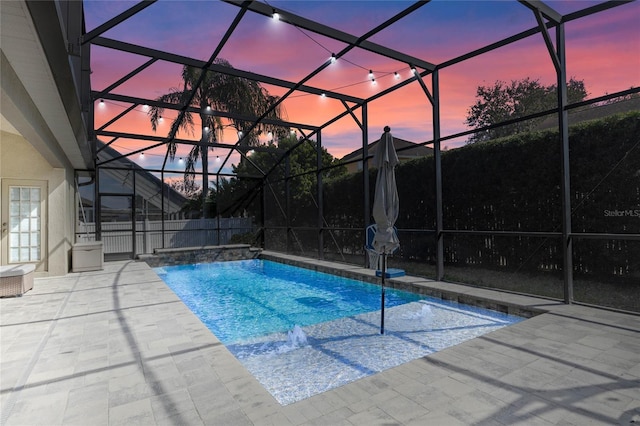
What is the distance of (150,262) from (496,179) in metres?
10.2

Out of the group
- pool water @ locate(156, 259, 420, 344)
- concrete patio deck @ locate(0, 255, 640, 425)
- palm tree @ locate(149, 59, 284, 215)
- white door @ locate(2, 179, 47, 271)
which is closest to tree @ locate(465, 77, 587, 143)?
palm tree @ locate(149, 59, 284, 215)

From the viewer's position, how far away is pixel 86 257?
7.96 m

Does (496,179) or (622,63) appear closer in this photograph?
(622,63)

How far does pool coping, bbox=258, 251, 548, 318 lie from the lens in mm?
4613

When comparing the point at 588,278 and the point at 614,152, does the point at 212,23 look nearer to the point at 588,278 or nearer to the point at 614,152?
the point at 614,152

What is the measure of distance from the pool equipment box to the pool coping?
221 inches

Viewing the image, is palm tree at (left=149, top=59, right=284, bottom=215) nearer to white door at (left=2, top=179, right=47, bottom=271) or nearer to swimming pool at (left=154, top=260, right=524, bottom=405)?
white door at (left=2, top=179, right=47, bottom=271)

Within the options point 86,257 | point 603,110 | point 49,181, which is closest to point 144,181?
point 86,257

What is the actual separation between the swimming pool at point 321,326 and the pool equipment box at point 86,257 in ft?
6.45

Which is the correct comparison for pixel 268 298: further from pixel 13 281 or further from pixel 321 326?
pixel 13 281

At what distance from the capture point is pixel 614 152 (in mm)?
4988

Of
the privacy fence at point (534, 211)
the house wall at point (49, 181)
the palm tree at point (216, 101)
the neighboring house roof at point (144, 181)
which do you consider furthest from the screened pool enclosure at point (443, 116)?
the palm tree at point (216, 101)

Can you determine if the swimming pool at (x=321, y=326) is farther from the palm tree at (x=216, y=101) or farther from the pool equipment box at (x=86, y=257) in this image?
the palm tree at (x=216, y=101)

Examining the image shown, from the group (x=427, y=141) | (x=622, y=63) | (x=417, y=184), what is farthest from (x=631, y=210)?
(x=417, y=184)
